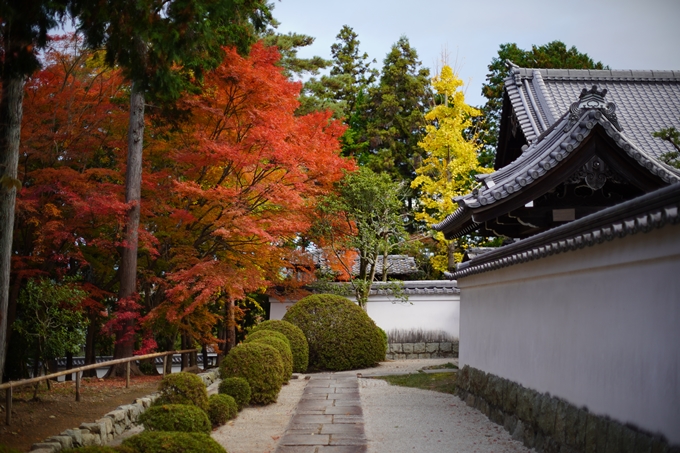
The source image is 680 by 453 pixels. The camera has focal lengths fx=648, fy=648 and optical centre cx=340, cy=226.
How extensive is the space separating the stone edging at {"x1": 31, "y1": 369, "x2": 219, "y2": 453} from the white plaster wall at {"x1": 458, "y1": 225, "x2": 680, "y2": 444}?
15.9ft

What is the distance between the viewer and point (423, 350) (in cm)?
2119

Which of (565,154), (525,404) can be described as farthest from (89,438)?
(565,154)

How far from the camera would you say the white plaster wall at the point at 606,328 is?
442 centimetres

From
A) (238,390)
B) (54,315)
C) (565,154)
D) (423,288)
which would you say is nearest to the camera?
(565,154)

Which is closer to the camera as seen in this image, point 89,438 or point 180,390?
point 89,438

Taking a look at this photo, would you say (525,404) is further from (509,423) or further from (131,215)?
(131,215)

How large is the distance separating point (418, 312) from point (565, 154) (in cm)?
1367

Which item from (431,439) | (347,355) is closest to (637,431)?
(431,439)

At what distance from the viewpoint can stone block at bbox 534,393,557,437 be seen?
6520 mm

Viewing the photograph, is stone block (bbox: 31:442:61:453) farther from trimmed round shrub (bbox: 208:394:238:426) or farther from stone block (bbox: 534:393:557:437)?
stone block (bbox: 534:393:557:437)

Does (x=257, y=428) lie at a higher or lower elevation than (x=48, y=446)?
lower

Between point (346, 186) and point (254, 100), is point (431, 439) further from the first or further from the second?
point (346, 186)

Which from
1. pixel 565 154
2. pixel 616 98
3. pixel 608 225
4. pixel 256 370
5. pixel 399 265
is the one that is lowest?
pixel 256 370

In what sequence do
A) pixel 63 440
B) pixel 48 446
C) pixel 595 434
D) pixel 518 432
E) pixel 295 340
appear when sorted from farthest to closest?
pixel 295 340 < pixel 518 432 < pixel 63 440 < pixel 48 446 < pixel 595 434
